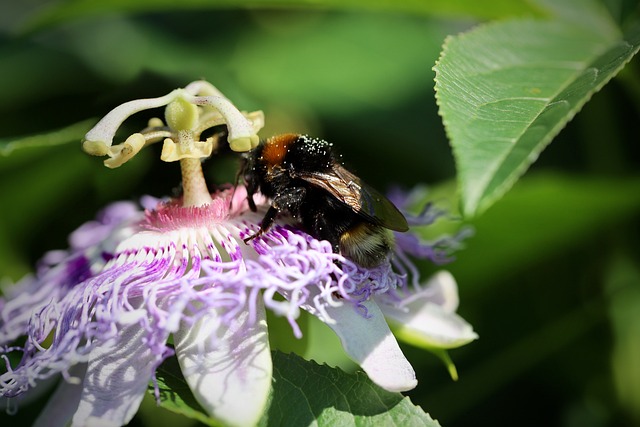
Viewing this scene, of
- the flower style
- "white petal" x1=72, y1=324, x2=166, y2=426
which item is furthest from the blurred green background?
"white petal" x1=72, y1=324, x2=166, y2=426

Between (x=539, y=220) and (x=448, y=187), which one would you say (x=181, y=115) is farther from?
(x=539, y=220)

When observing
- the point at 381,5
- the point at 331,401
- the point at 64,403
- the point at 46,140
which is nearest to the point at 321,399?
the point at 331,401

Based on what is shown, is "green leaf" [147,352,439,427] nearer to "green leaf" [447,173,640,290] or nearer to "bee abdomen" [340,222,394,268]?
"bee abdomen" [340,222,394,268]

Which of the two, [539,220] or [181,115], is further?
[539,220]

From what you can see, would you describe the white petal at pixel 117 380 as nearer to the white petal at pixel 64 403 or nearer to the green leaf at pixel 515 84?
the white petal at pixel 64 403

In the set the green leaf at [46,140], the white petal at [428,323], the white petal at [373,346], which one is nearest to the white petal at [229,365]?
the white petal at [373,346]

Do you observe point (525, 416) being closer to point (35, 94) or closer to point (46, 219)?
point (46, 219)
